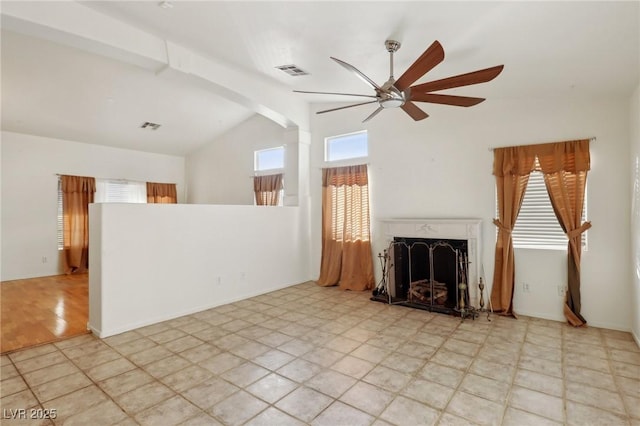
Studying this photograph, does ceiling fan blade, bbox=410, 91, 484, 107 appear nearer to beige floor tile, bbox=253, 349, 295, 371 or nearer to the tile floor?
the tile floor

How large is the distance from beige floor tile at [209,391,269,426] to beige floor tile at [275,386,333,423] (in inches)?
6.2

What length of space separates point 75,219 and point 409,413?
26.3 feet

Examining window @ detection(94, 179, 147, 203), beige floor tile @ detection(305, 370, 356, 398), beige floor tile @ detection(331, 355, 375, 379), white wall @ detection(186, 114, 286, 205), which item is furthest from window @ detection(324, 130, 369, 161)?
window @ detection(94, 179, 147, 203)

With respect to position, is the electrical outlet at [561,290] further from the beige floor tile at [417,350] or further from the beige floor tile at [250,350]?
the beige floor tile at [250,350]

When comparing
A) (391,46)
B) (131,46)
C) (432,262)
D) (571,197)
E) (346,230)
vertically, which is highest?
(131,46)

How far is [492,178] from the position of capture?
4.49 metres

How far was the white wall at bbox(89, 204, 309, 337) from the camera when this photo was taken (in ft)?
12.3

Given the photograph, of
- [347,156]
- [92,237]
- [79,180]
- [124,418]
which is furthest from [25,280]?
[347,156]

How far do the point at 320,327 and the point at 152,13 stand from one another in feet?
12.7

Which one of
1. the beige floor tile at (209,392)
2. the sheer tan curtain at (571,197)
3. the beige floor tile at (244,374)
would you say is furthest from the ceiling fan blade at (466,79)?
the beige floor tile at (209,392)

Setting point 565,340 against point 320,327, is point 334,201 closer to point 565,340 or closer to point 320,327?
point 320,327

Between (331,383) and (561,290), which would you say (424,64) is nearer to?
(331,383)

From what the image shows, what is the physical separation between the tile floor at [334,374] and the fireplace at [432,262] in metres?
0.55

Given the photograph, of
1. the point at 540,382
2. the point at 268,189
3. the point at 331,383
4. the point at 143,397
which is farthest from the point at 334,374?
the point at 268,189
